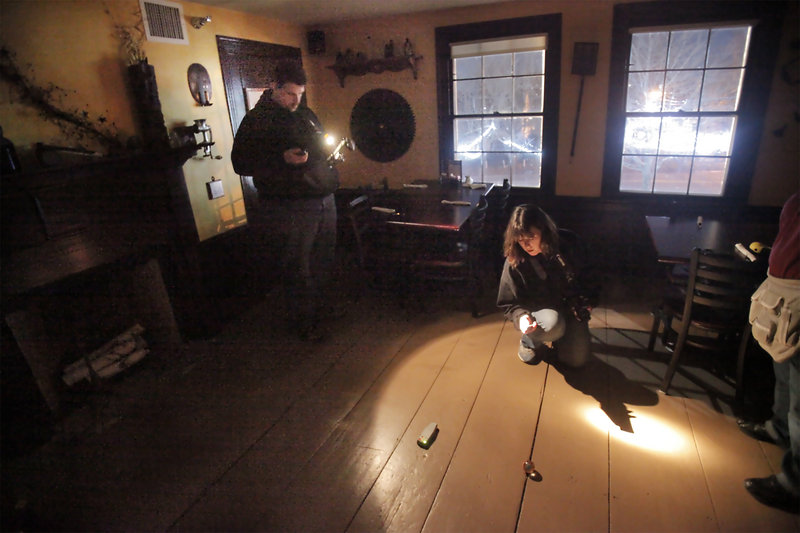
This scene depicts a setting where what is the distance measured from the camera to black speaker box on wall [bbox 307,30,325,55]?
470cm

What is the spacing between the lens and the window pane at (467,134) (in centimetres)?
458

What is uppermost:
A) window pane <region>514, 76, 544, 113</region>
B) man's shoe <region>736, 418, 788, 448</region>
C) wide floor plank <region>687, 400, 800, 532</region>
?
window pane <region>514, 76, 544, 113</region>

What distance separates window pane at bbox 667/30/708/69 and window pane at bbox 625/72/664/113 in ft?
0.47

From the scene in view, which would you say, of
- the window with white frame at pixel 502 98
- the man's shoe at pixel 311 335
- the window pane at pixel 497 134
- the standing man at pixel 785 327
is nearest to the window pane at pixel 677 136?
the window with white frame at pixel 502 98

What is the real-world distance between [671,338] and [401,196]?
101 inches

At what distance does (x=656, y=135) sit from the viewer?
388 centimetres

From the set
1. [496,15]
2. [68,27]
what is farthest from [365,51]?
[68,27]

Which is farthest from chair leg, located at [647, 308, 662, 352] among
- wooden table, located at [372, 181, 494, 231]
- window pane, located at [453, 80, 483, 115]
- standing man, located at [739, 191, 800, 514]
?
window pane, located at [453, 80, 483, 115]

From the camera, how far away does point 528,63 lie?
4176mm

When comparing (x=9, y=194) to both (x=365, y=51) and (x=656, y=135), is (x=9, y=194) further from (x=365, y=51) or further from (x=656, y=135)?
(x=656, y=135)

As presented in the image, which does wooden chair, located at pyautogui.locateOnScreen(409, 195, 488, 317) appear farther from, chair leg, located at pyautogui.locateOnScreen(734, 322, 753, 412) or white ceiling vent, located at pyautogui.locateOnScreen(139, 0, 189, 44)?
white ceiling vent, located at pyautogui.locateOnScreen(139, 0, 189, 44)

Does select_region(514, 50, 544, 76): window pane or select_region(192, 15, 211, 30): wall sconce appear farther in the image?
select_region(514, 50, 544, 76): window pane

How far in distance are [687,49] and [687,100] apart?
403 mm

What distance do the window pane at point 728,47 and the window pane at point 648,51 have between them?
0.33m
